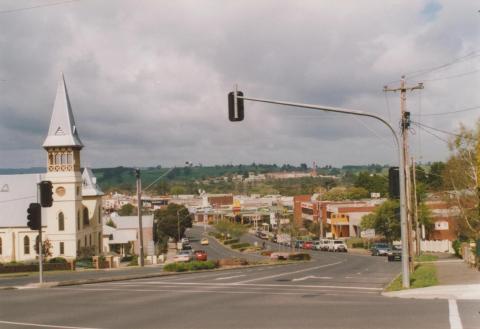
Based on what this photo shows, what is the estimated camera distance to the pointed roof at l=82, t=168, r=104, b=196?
86500 mm

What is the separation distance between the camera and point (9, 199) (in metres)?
80.8

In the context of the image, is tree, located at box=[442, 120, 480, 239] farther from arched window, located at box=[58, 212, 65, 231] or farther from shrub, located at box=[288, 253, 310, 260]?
arched window, located at box=[58, 212, 65, 231]

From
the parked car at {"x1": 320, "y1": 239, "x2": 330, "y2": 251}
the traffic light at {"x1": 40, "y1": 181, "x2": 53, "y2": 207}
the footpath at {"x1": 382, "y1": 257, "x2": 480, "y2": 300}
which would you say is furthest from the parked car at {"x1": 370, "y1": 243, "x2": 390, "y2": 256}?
the traffic light at {"x1": 40, "y1": 181, "x2": 53, "y2": 207}

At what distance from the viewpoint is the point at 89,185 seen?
8738 cm

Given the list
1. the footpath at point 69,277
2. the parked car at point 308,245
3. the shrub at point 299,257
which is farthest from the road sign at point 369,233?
the footpath at point 69,277

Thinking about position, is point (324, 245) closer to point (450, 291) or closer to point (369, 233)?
point (369, 233)

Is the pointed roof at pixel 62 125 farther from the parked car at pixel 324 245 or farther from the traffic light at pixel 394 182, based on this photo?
the traffic light at pixel 394 182

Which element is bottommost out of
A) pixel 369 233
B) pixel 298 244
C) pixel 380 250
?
pixel 298 244

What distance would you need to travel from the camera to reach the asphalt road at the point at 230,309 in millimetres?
14195

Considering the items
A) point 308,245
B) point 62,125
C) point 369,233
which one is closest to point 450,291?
point 62,125

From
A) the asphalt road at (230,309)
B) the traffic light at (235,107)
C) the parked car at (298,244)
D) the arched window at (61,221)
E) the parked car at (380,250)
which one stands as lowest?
the parked car at (298,244)

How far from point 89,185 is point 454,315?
77.1 meters

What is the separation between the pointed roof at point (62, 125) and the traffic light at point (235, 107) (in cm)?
5751

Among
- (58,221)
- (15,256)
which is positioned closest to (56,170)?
(58,221)
